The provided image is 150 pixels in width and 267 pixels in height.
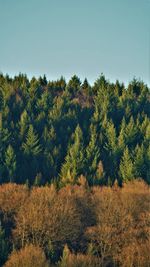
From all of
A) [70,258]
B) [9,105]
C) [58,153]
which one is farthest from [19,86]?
[70,258]

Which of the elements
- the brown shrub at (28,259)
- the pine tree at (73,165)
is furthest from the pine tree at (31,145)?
the brown shrub at (28,259)

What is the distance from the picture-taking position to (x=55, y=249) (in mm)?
75562

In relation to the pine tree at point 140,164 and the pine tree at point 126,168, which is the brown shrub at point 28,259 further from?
the pine tree at point 140,164

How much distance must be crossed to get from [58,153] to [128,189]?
73.4 feet

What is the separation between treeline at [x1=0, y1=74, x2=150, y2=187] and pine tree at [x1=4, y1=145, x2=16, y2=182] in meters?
0.18

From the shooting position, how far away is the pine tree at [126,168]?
103m

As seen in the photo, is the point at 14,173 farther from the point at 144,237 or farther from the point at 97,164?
the point at 144,237

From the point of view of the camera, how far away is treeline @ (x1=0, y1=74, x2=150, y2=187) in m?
104

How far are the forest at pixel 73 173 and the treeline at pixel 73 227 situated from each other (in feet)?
0.47

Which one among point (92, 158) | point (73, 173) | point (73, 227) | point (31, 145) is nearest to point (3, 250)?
point (73, 227)

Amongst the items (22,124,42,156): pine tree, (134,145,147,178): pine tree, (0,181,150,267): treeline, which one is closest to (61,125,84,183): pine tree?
(0,181,150,267): treeline

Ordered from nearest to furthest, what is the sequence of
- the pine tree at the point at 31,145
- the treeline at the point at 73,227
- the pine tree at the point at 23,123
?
the treeline at the point at 73,227 < the pine tree at the point at 31,145 < the pine tree at the point at 23,123

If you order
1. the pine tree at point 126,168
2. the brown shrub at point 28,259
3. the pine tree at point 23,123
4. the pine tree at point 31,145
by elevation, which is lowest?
the brown shrub at point 28,259

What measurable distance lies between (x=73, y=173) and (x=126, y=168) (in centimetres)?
1018
